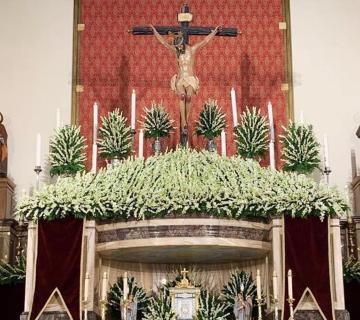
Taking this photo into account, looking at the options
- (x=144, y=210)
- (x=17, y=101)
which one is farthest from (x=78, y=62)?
(x=144, y=210)

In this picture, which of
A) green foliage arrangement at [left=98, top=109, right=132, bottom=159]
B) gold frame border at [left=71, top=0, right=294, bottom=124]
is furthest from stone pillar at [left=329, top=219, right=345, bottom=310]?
gold frame border at [left=71, top=0, right=294, bottom=124]

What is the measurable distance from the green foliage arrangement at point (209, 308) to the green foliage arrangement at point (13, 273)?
266cm

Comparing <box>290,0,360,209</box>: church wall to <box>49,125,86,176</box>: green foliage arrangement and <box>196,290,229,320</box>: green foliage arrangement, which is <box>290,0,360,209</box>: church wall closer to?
<box>49,125,86,176</box>: green foliage arrangement

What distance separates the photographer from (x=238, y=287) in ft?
34.5

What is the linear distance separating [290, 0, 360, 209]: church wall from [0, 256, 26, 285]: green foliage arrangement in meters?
5.65

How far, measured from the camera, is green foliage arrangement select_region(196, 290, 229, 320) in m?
9.77

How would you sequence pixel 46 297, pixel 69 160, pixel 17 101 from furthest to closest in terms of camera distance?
pixel 17 101 < pixel 69 160 < pixel 46 297

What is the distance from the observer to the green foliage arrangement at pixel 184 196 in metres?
9.84

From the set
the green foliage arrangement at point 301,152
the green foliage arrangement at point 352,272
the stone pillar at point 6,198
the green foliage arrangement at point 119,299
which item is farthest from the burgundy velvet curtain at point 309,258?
the stone pillar at point 6,198

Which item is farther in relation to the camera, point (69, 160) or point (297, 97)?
point (297, 97)

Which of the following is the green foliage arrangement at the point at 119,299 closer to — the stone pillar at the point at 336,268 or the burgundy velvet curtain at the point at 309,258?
the burgundy velvet curtain at the point at 309,258

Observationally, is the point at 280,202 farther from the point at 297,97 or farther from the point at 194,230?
the point at 297,97

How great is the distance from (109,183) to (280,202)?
216cm

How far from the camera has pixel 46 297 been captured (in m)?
9.68
